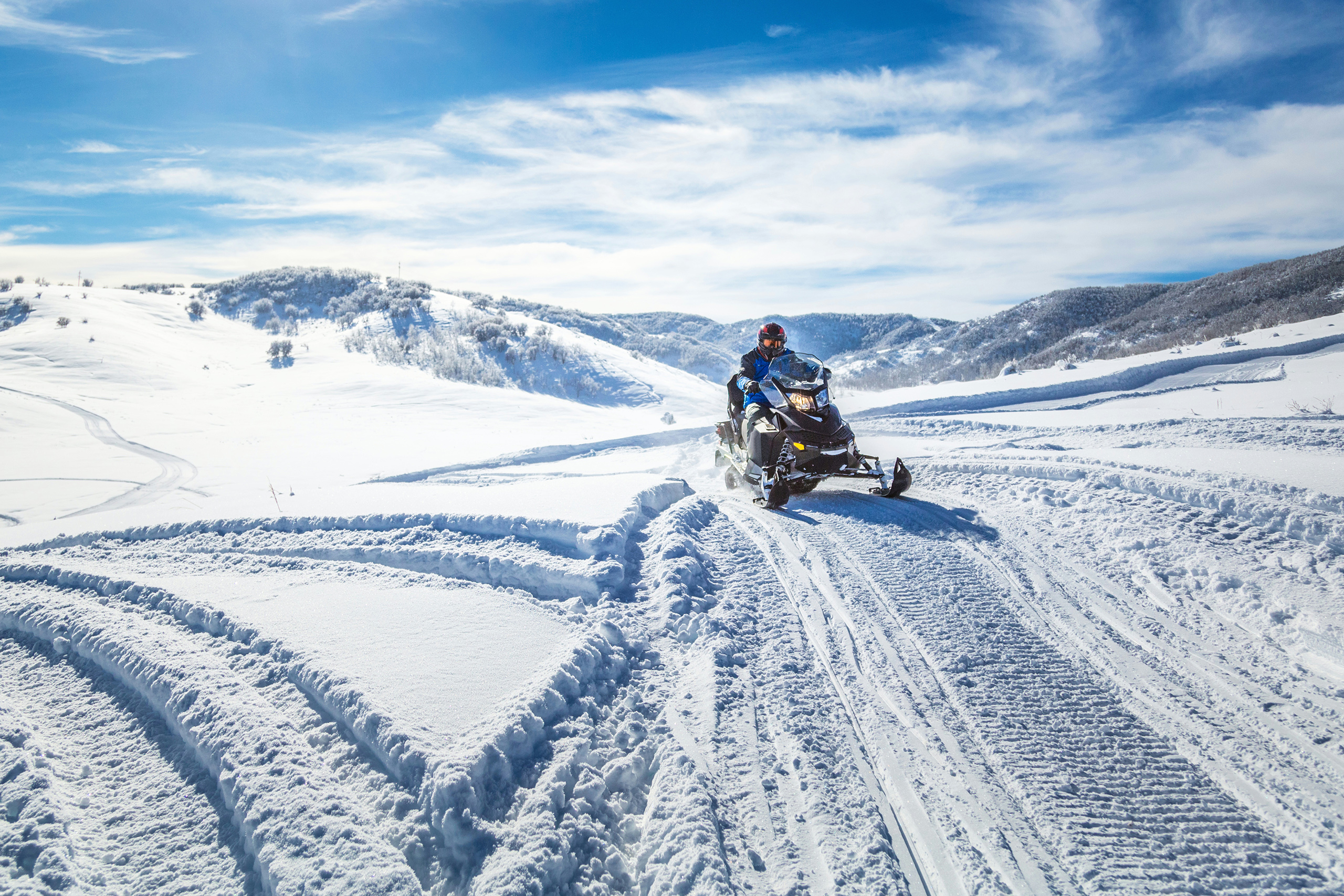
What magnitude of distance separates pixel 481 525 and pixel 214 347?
108 feet

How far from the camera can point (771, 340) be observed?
29.2ft

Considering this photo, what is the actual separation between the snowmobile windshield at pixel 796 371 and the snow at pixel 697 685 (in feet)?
5.24

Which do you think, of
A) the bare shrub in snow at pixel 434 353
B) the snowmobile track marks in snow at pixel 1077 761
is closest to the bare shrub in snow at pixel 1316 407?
the snowmobile track marks in snow at pixel 1077 761

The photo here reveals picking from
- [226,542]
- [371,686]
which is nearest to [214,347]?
[226,542]

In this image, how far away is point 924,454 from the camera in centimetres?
973

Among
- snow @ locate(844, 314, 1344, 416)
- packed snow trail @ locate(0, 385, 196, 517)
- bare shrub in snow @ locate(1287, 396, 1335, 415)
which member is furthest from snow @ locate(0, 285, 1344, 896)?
snow @ locate(844, 314, 1344, 416)

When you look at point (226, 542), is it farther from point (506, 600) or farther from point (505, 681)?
point (505, 681)

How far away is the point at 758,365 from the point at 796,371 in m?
0.65

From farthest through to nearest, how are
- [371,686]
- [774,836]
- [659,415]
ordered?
[659,415]
[371,686]
[774,836]

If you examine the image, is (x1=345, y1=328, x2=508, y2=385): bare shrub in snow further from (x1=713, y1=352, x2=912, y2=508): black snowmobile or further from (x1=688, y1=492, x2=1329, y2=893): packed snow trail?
(x1=688, y1=492, x2=1329, y2=893): packed snow trail

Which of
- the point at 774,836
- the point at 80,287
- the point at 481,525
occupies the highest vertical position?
the point at 80,287

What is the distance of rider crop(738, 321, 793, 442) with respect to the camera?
855 cm

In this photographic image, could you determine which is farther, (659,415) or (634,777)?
(659,415)

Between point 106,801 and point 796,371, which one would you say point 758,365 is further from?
point 106,801
